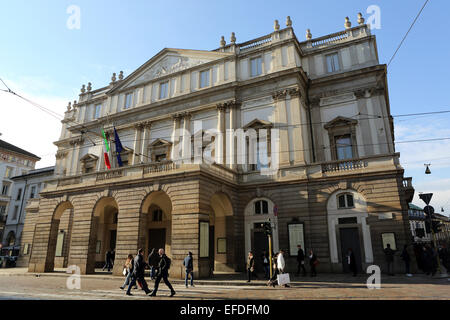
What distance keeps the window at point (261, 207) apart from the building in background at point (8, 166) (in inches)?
1838

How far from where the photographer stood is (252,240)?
22.4 meters

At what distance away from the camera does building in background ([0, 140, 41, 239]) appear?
2009 inches

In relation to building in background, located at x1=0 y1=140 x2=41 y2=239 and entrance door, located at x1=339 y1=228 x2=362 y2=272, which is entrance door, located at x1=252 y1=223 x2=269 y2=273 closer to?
entrance door, located at x1=339 y1=228 x2=362 y2=272

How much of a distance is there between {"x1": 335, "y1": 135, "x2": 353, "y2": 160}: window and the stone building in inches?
2.8

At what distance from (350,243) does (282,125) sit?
939 centimetres

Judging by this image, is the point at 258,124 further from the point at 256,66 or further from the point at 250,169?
the point at 256,66

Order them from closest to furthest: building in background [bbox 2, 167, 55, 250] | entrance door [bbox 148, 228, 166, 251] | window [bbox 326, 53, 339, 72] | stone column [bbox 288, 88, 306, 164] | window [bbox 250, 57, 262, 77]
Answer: stone column [bbox 288, 88, 306, 164]
entrance door [bbox 148, 228, 166, 251]
window [bbox 326, 53, 339, 72]
window [bbox 250, 57, 262, 77]
building in background [bbox 2, 167, 55, 250]

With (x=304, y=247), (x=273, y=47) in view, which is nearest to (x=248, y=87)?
(x=273, y=47)

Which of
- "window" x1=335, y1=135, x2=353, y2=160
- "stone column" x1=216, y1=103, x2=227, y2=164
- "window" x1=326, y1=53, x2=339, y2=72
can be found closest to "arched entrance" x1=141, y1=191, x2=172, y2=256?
"stone column" x1=216, y1=103, x2=227, y2=164

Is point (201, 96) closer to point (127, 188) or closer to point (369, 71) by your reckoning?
point (127, 188)

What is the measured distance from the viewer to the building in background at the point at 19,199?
153 ft

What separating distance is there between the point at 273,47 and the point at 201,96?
718cm

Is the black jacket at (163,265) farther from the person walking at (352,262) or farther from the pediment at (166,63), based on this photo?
the pediment at (166,63)

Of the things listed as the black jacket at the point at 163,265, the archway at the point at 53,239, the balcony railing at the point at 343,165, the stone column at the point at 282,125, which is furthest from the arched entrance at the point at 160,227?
the balcony railing at the point at 343,165
